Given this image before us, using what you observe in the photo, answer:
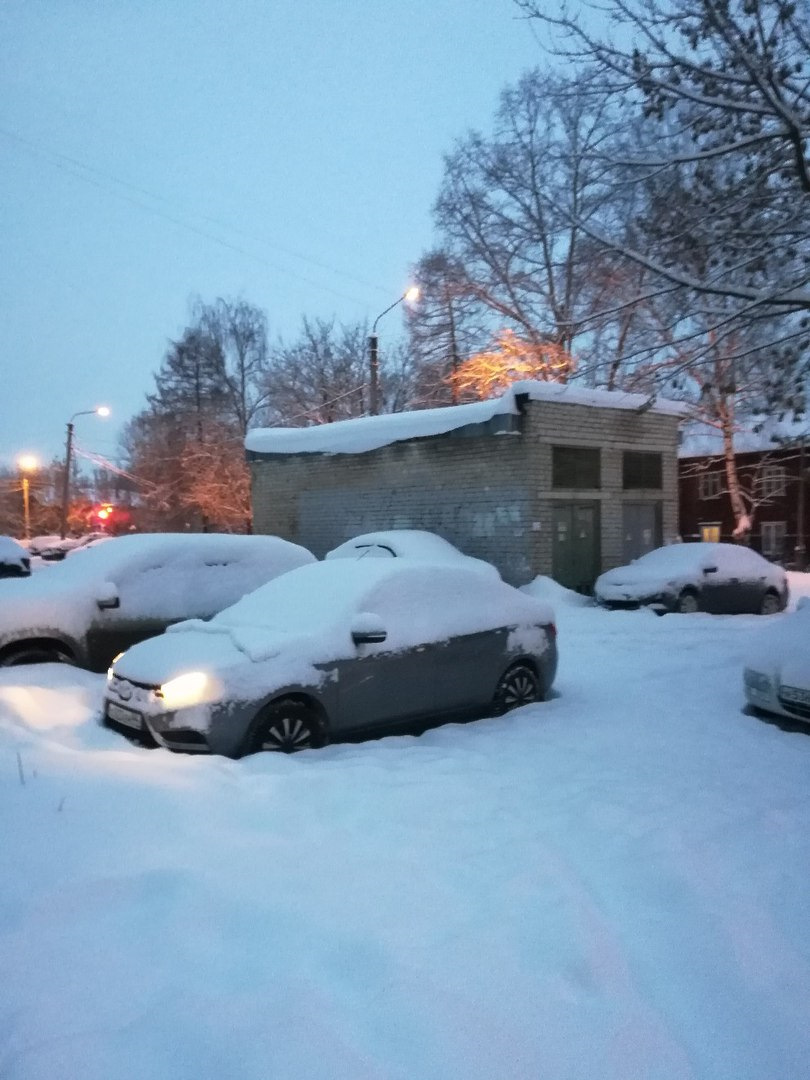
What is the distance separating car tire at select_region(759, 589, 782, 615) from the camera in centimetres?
1698

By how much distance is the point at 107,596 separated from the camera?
8.80 m

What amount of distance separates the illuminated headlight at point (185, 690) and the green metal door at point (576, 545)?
12738 mm

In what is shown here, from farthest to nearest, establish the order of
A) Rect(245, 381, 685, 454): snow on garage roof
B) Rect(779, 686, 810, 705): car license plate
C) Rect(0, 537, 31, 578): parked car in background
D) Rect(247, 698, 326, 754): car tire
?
Rect(0, 537, 31, 578): parked car in background
Rect(245, 381, 685, 454): snow on garage roof
Rect(779, 686, 810, 705): car license plate
Rect(247, 698, 326, 754): car tire

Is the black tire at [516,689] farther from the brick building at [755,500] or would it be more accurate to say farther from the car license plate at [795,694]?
the brick building at [755,500]

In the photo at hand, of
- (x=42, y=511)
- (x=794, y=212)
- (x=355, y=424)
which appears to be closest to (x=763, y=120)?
(x=794, y=212)

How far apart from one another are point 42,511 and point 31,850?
7214 centimetres

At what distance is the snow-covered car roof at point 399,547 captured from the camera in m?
16.0

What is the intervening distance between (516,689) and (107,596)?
13.3 feet

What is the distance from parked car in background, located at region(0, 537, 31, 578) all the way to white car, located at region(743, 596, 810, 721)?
660 inches

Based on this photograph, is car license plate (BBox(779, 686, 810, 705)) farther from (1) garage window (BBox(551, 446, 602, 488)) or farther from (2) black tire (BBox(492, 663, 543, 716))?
(1) garage window (BBox(551, 446, 602, 488))

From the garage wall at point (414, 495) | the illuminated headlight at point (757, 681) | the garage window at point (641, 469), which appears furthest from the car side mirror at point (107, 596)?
the garage window at point (641, 469)

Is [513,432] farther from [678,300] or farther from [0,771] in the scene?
[0,771]

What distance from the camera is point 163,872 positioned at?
12.0ft

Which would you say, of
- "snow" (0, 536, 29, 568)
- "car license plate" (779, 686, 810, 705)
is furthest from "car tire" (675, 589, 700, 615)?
"snow" (0, 536, 29, 568)
